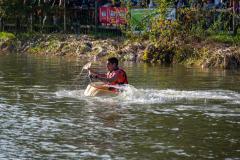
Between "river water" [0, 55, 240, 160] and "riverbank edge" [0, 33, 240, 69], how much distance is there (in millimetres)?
2962

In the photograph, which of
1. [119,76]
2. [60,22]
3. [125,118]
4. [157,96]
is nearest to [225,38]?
[60,22]

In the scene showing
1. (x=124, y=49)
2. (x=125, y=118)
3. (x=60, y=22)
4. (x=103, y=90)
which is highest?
(x=60, y=22)

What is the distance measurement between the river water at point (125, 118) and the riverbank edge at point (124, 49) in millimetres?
2962

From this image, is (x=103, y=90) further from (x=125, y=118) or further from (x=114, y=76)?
(x=125, y=118)

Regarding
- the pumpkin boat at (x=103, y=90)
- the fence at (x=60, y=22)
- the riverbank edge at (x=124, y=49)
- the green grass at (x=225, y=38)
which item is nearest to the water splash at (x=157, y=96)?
the pumpkin boat at (x=103, y=90)

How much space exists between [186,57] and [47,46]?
330 inches

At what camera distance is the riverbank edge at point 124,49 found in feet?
93.7

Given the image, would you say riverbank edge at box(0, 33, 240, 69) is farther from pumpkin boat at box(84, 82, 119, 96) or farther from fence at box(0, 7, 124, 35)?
pumpkin boat at box(84, 82, 119, 96)

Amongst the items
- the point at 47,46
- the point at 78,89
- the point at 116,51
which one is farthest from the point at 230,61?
the point at 47,46

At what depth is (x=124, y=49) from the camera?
105 feet

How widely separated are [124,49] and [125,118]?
1565cm

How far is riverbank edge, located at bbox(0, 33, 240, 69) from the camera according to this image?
28.5 metres

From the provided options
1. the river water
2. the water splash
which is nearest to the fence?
the river water

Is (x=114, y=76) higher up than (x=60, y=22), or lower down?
lower down
